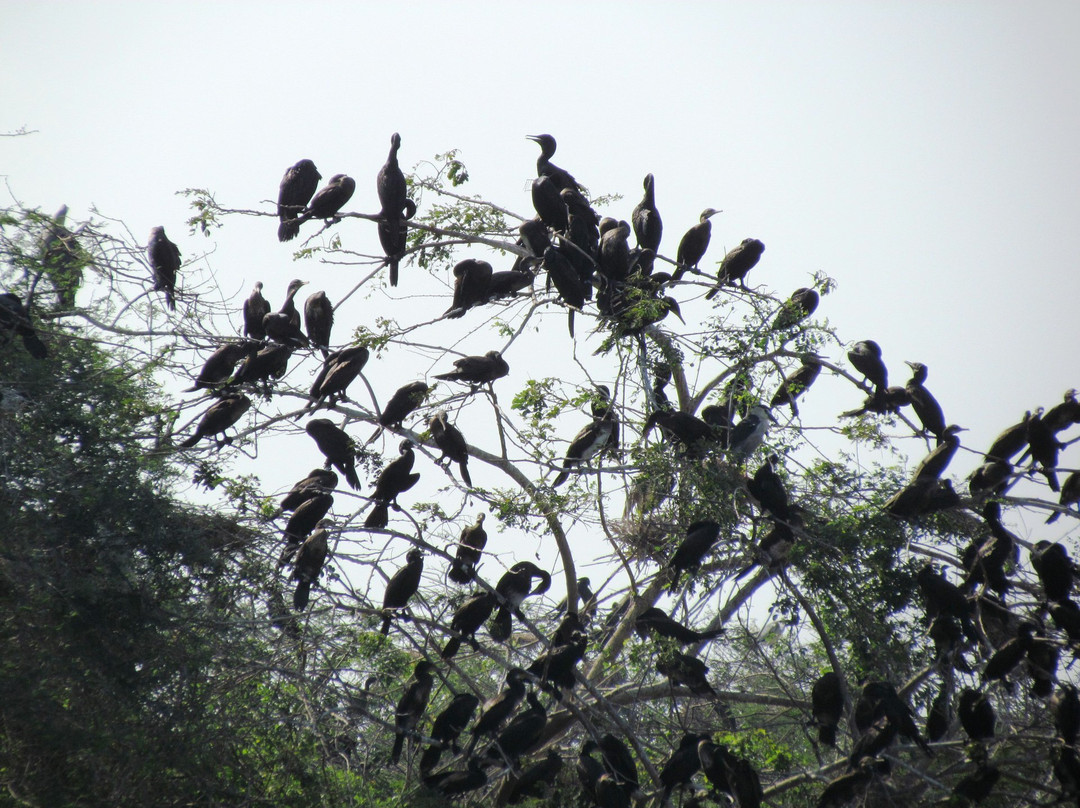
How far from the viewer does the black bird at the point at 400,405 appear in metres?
4.64

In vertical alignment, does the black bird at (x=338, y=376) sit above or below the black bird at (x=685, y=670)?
above

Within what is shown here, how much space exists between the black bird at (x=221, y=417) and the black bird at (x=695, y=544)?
2.51 metres

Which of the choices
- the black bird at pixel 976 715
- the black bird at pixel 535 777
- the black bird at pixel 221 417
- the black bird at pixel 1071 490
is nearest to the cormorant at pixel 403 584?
the black bird at pixel 535 777

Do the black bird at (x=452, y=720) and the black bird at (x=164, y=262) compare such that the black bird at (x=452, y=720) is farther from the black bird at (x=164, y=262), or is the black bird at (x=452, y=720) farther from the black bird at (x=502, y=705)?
the black bird at (x=164, y=262)

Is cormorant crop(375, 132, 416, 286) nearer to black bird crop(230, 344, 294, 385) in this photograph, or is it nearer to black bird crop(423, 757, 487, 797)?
black bird crop(230, 344, 294, 385)

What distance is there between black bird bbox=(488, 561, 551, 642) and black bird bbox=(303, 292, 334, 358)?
179cm

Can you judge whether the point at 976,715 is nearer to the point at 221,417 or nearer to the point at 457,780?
the point at 457,780

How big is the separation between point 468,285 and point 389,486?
1.26 metres

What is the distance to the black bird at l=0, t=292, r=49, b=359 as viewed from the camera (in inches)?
181

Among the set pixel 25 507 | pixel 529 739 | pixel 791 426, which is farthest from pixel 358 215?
pixel 529 739

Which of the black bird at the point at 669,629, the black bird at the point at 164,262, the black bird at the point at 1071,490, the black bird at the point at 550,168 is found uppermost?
the black bird at the point at 550,168

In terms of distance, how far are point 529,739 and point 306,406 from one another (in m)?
2.18

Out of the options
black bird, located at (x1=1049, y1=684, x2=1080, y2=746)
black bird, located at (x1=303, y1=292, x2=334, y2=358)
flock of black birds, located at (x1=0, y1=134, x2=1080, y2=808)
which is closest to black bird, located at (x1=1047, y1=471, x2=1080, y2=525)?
flock of black birds, located at (x1=0, y1=134, x2=1080, y2=808)

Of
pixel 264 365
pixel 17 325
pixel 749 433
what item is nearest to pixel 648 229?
pixel 749 433
